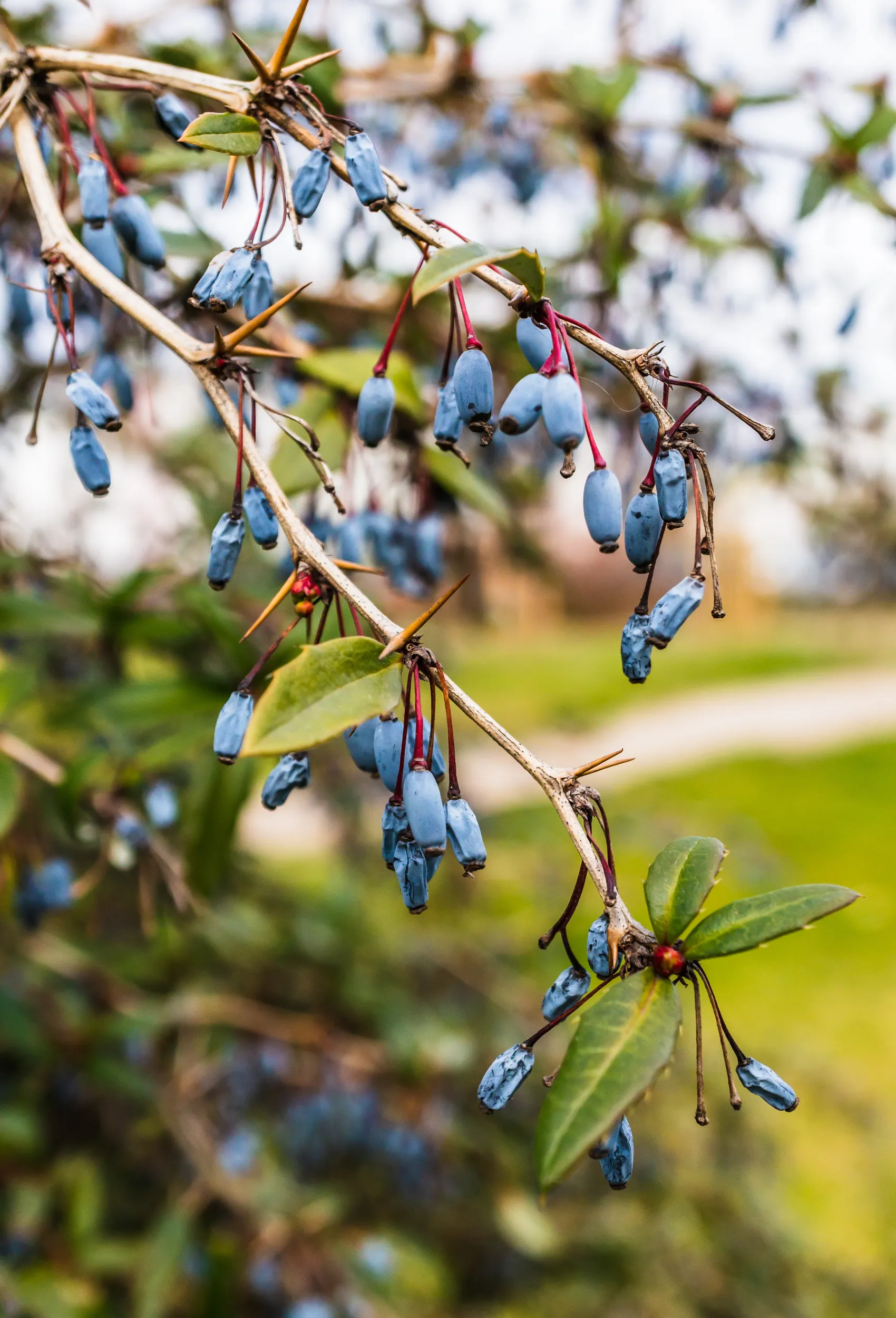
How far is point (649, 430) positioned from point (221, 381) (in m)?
0.36

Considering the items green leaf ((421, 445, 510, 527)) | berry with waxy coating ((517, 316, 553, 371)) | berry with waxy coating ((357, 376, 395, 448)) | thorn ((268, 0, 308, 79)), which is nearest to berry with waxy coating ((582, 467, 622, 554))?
berry with waxy coating ((517, 316, 553, 371))

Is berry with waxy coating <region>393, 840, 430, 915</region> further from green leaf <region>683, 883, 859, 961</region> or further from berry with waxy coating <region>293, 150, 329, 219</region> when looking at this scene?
berry with waxy coating <region>293, 150, 329, 219</region>

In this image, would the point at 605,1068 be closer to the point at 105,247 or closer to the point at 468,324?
the point at 468,324

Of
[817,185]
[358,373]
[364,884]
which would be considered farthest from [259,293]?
[364,884]

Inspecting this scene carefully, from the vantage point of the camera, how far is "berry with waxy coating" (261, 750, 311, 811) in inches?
36.6

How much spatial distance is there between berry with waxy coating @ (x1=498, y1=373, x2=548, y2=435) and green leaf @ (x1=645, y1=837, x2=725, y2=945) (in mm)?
354

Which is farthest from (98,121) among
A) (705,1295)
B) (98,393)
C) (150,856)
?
(705,1295)

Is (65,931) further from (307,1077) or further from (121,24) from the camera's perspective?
(121,24)

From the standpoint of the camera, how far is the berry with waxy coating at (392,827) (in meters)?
0.90

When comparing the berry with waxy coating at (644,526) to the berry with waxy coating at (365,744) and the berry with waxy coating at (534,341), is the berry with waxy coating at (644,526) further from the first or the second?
the berry with waxy coating at (365,744)

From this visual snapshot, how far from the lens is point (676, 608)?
0.89 m

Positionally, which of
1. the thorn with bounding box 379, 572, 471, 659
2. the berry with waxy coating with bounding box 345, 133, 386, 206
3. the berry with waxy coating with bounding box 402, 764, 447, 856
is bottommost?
the berry with waxy coating with bounding box 402, 764, 447, 856

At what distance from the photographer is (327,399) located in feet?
5.13

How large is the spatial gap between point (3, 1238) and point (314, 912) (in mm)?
1293
